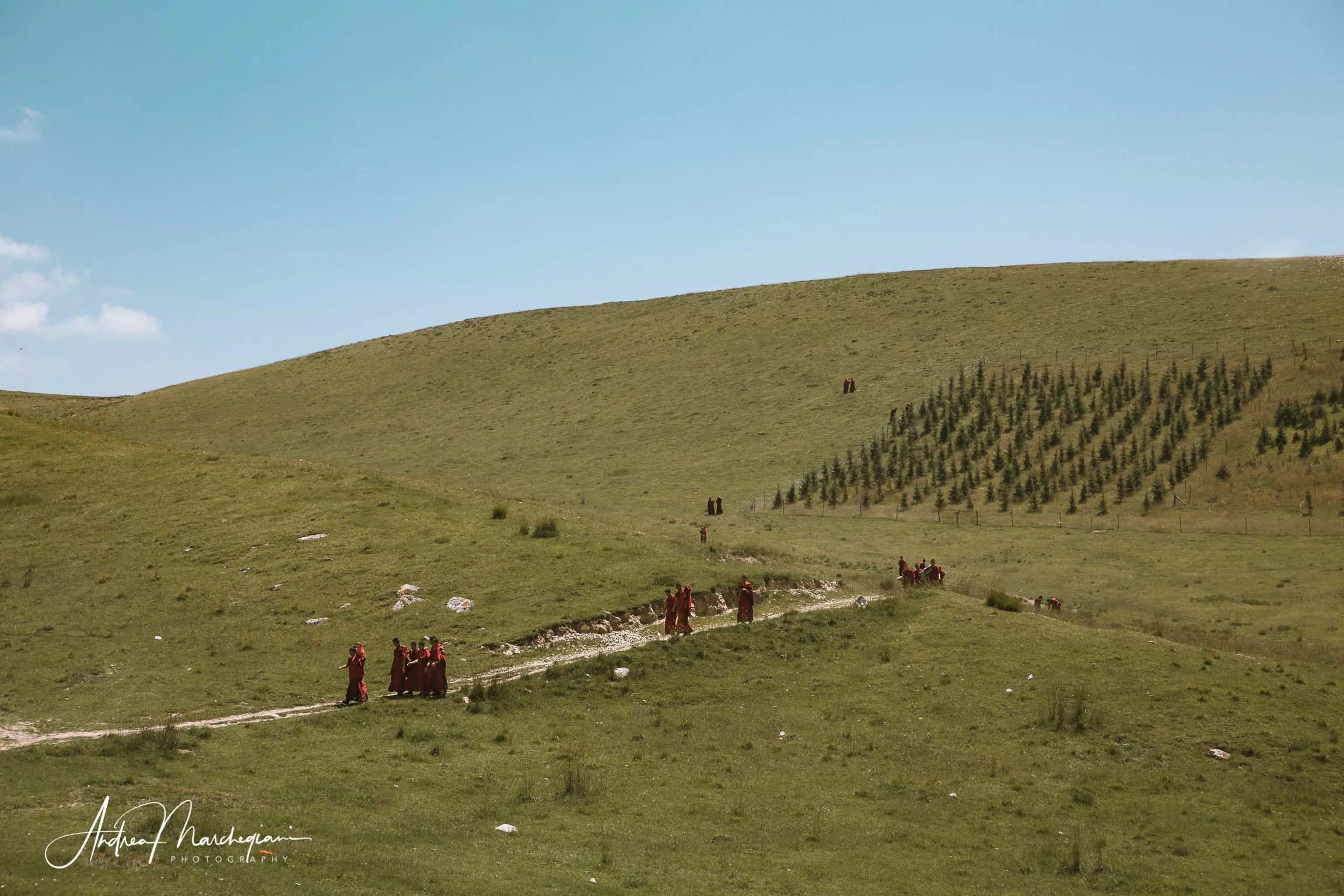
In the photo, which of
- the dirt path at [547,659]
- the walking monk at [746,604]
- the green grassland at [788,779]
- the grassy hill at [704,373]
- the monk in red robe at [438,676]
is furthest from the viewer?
the grassy hill at [704,373]

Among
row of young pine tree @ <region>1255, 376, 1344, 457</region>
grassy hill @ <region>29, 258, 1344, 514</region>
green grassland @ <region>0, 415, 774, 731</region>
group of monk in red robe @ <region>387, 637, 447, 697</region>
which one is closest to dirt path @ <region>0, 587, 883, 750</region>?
group of monk in red robe @ <region>387, 637, 447, 697</region>

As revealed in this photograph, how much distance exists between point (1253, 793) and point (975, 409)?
54934mm

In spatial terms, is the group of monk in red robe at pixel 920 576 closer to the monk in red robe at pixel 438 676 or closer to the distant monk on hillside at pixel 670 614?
the distant monk on hillside at pixel 670 614

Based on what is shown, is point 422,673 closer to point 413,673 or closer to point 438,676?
point 413,673

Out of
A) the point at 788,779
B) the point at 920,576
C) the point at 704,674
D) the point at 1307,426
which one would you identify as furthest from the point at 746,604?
the point at 1307,426

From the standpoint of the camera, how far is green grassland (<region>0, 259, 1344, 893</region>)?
63.6 ft

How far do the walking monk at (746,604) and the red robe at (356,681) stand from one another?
12.2m

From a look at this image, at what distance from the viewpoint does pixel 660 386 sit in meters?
98.4

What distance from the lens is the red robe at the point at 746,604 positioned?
3447cm

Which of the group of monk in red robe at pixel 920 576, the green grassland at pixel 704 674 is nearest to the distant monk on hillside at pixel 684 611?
the green grassland at pixel 704 674

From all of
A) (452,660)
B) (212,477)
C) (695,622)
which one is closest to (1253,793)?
(695,622)

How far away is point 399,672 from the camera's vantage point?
92.3 ft

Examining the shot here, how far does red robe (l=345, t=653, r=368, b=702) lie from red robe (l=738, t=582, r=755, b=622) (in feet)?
40.2

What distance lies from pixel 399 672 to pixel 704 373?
7291 cm
